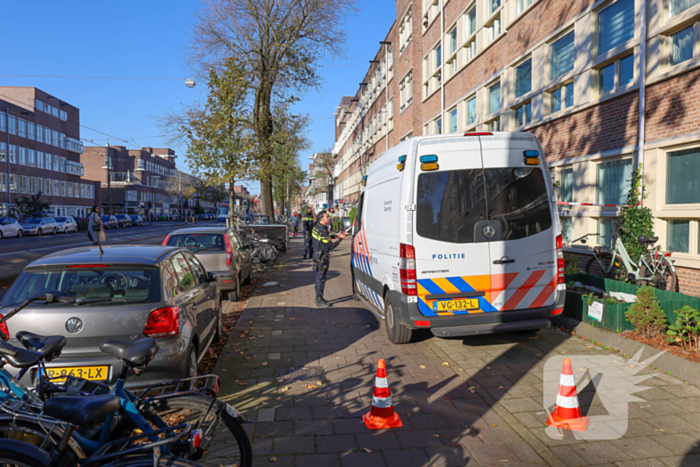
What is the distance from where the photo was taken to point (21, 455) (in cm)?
214

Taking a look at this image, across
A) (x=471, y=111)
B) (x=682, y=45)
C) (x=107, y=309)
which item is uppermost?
(x=471, y=111)

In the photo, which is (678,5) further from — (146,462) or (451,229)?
(146,462)

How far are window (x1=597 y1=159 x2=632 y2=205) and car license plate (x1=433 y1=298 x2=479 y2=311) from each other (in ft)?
19.7

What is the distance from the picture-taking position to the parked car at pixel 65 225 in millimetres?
43656

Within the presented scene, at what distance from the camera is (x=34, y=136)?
58375 mm

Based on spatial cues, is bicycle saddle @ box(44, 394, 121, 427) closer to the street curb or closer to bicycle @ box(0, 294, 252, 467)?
bicycle @ box(0, 294, 252, 467)

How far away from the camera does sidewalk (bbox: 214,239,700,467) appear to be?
A: 11.8ft

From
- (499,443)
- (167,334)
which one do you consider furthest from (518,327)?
(167,334)

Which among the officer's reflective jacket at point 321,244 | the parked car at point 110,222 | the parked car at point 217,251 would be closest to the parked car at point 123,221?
the parked car at point 110,222

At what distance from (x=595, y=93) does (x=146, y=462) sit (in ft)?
38.0

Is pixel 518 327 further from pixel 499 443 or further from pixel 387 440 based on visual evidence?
pixel 387 440

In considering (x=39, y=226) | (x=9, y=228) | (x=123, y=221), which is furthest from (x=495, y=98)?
(x=123, y=221)

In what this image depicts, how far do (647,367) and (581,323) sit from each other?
5.01ft

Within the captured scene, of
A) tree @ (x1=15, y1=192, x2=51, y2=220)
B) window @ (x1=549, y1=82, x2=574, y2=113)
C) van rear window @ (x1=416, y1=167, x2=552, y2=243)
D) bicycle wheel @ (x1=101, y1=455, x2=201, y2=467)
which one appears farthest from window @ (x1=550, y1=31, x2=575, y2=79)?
tree @ (x1=15, y1=192, x2=51, y2=220)
